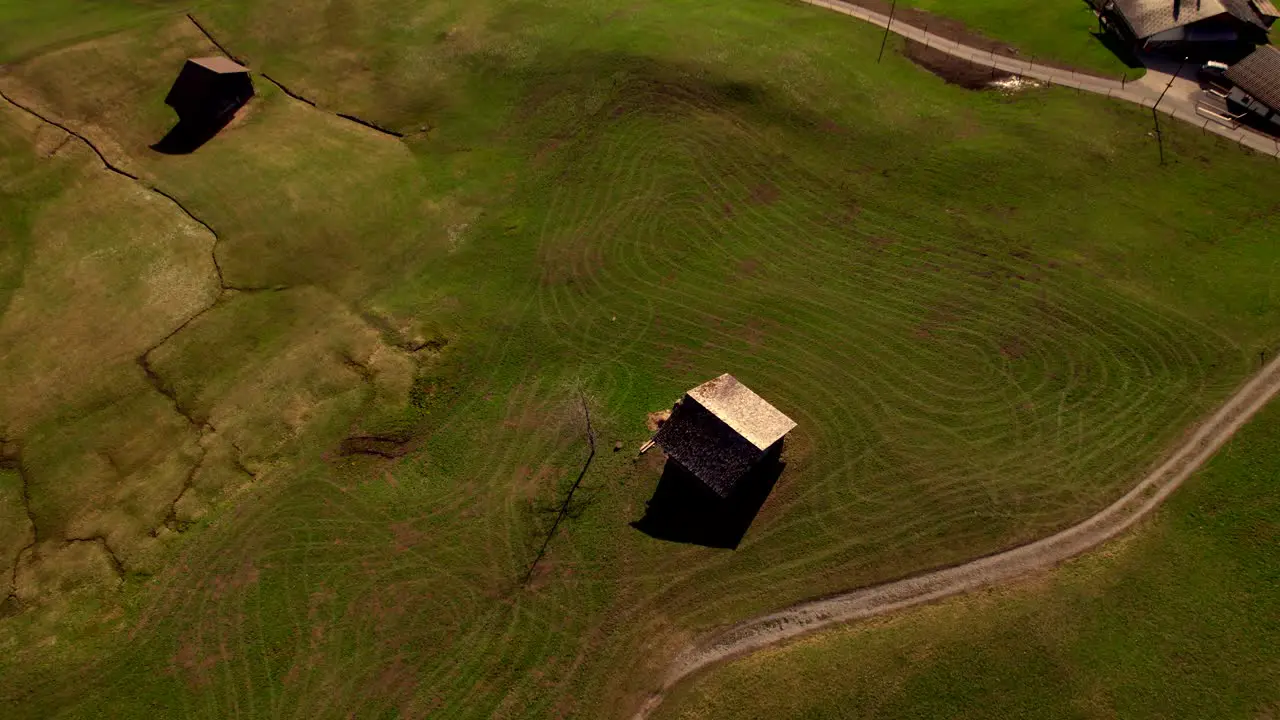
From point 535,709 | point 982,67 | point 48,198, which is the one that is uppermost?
point 982,67

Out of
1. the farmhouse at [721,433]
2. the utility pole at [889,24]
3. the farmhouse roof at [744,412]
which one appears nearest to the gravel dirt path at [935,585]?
the farmhouse at [721,433]

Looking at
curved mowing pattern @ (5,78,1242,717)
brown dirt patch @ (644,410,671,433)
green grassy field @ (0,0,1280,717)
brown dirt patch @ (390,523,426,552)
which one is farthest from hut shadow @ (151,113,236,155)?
→ brown dirt patch @ (644,410,671,433)

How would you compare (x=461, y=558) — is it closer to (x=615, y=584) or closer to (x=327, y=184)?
(x=615, y=584)

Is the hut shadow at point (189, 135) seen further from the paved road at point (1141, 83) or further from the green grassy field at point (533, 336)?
the paved road at point (1141, 83)

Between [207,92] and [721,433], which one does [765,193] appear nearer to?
[721,433]

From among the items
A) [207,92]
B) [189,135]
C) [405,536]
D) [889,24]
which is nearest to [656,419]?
[405,536]

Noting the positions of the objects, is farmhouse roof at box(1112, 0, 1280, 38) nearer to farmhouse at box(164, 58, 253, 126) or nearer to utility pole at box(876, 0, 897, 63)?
utility pole at box(876, 0, 897, 63)

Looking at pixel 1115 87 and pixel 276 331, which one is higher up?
pixel 1115 87

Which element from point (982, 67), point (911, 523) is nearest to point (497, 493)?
point (911, 523)
